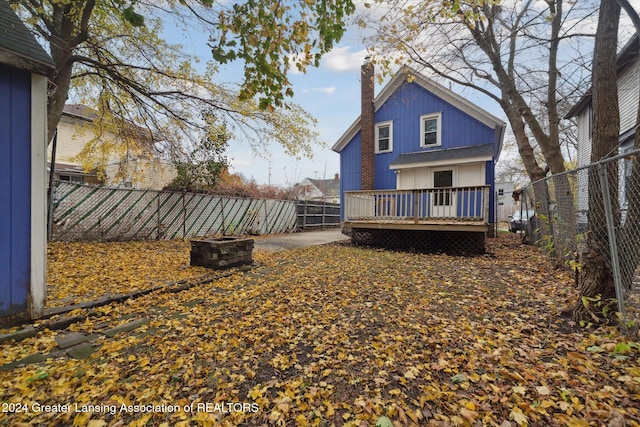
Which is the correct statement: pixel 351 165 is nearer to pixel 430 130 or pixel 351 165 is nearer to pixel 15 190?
pixel 430 130

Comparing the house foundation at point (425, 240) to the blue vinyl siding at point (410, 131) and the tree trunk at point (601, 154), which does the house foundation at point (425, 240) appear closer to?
the blue vinyl siding at point (410, 131)

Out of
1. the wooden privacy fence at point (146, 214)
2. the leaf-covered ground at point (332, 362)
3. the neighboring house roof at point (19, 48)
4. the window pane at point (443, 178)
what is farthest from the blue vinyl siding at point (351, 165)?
the neighboring house roof at point (19, 48)

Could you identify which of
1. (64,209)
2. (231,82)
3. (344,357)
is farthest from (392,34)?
(64,209)

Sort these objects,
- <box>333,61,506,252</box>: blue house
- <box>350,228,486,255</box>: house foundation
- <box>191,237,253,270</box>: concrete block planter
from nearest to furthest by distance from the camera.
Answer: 1. <box>191,237,253,270</box>: concrete block planter
2. <box>350,228,486,255</box>: house foundation
3. <box>333,61,506,252</box>: blue house

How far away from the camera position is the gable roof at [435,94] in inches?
415

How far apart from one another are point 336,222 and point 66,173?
15.1 metres

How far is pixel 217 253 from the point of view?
17.6 feet

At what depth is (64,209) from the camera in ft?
23.1

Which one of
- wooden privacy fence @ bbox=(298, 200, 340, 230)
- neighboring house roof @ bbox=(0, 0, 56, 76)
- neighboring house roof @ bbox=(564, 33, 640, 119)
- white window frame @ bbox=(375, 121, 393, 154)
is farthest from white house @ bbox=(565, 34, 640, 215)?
wooden privacy fence @ bbox=(298, 200, 340, 230)

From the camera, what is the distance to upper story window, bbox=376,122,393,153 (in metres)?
12.3

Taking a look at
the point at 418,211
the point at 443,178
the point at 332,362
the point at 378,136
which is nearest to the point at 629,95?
the point at 443,178

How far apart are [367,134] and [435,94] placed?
3.17 metres

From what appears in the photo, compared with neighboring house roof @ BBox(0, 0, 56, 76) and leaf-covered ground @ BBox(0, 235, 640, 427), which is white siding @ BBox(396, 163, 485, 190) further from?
neighboring house roof @ BBox(0, 0, 56, 76)

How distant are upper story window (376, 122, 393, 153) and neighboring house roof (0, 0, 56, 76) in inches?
438
